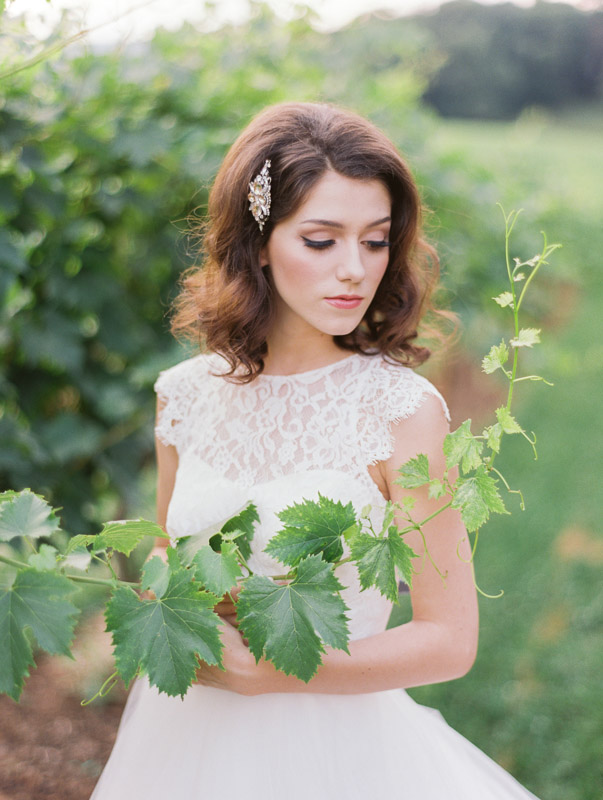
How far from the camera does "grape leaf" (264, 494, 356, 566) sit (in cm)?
125

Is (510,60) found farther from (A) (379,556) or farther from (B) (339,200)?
(A) (379,556)

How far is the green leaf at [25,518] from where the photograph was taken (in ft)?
3.80

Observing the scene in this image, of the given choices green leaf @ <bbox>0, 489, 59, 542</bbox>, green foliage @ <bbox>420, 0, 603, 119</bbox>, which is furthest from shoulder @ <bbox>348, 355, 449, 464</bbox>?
green foliage @ <bbox>420, 0, 603, 119</bbox>

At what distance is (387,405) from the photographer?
171 cm

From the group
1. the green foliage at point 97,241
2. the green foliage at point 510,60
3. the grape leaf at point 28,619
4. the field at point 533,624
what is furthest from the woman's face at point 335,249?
the green foliage at point 510,60

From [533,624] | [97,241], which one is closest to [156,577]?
[97,241]

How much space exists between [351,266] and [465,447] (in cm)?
61

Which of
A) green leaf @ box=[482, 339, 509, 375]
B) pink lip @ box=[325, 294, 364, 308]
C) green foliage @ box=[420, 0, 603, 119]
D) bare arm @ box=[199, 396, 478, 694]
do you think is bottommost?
green foliage @ box=[420, 0, 603, 119]

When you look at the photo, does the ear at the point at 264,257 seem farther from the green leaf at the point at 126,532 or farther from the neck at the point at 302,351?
the green leaf at the point at 126,532

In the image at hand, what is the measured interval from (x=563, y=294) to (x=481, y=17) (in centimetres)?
669

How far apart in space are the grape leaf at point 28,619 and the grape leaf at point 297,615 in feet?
0.93

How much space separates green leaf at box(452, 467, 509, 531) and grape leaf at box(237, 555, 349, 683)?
9.3 inches

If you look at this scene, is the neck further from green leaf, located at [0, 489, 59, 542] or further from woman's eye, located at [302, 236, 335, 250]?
green leaf, located at [0, 489, 59, 542]

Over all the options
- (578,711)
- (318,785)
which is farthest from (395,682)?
(578,711)
